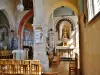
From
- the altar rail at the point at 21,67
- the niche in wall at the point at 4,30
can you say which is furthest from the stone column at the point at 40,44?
the niche in wall at the point at 4,30

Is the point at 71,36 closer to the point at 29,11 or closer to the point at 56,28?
the point at 56,28

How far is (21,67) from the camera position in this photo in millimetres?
5977

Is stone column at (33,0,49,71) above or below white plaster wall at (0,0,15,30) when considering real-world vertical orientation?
below

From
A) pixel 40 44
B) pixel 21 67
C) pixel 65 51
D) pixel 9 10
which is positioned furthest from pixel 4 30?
pixel 21 67

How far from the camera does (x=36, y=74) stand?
5738 mm

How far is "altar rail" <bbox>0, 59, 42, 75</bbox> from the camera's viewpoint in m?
5.78

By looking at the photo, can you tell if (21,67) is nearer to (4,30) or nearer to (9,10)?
(9,10)

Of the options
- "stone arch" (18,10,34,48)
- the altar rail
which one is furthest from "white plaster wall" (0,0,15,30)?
the altar rail

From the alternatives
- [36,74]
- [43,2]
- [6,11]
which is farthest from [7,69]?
[6,11]

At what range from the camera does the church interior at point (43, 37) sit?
19.2 ft

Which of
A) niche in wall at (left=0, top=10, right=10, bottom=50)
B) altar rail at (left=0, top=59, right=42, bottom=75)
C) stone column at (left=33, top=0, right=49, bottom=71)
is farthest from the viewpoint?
niche in wall at (left=0, top=10, right=10, bottom=50)

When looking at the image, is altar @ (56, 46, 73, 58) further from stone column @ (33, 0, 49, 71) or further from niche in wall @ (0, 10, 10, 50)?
stone column @ (33, 0, 49, 71)

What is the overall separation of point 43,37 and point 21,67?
7.37ft

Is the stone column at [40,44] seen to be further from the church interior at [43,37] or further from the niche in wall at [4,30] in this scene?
the niche in wall at [4,30]
